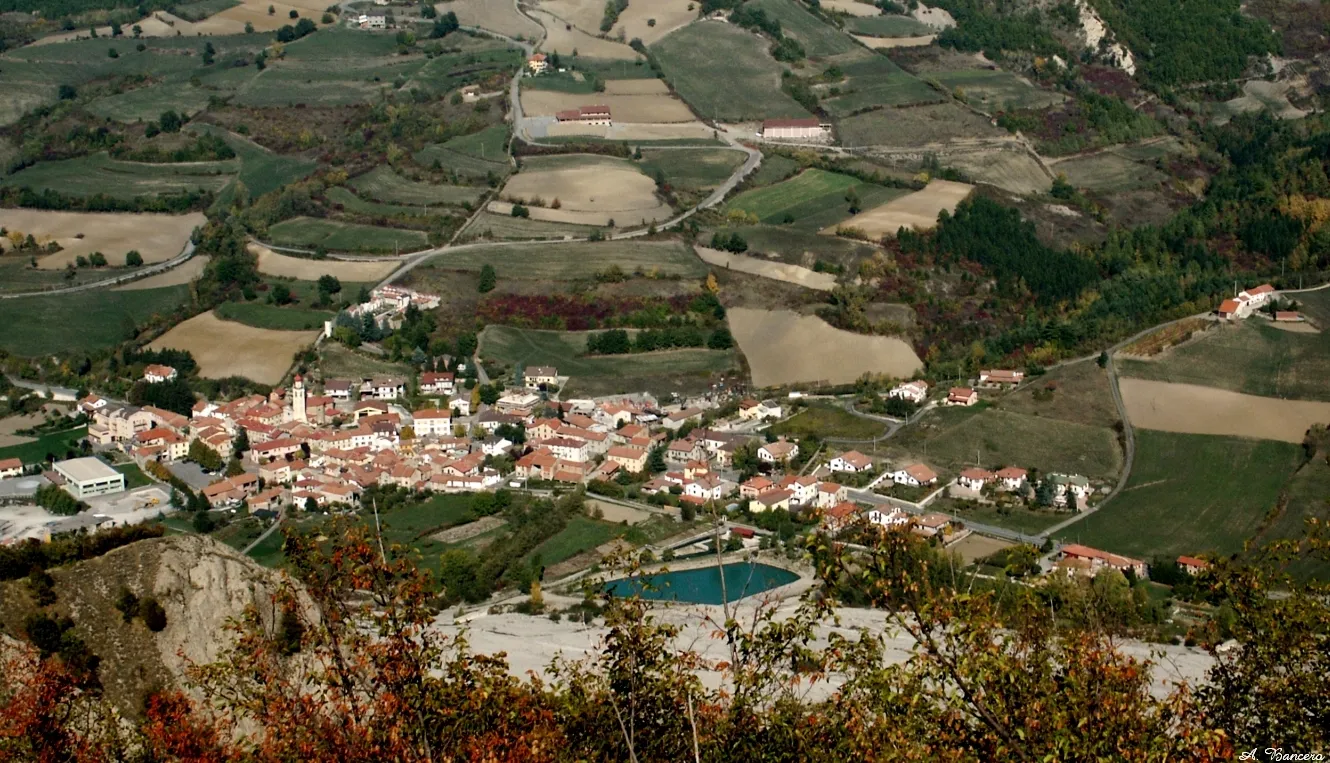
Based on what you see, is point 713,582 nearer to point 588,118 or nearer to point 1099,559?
point 1099,559

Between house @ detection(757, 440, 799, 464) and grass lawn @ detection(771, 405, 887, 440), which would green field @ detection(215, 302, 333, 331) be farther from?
house @ detection(757, 440, 799, 464)

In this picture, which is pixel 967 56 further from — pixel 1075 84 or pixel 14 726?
pixel 14 726

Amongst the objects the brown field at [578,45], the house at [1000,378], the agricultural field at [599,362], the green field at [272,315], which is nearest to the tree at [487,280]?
the agricultural field at [599,362]

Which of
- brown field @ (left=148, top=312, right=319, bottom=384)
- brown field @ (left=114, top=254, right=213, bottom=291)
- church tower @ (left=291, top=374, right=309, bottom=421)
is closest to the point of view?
church tower @ (left=291, top=374, right=309, bottom=421)

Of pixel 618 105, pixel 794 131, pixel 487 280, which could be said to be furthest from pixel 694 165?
pixel 487 280

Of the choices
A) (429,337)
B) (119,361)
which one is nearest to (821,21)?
(429,337)

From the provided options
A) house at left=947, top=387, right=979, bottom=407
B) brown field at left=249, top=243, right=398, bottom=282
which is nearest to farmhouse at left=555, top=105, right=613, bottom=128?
brown field at left=249, top=243, right=398, bottom=282
